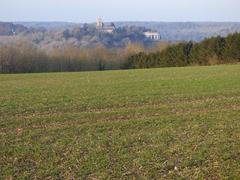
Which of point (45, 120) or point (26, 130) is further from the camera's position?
point (45, 120)

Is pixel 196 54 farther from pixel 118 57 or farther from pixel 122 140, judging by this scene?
pixel 122 140

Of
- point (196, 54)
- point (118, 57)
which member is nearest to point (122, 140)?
point (196, 54)

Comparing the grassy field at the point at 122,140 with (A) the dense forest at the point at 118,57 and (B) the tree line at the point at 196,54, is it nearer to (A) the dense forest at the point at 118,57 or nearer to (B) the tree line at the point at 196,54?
(B) the tree line at the point at 196,54

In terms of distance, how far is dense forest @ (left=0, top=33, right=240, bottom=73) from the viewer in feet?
234

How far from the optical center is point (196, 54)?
245 ft

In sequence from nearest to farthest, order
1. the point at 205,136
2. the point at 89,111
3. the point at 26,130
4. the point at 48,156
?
the point at 48,156, the point at 205,136, the point at 26,130, the point at 89,111

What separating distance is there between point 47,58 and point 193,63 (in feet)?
100

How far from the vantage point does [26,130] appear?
13.0 m

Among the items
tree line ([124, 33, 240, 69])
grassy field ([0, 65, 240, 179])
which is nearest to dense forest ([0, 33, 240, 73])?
tree line ([124, 33, 240, 69])

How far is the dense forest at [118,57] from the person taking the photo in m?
71.4

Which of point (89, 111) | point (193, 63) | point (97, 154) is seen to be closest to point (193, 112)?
point (89, 111)

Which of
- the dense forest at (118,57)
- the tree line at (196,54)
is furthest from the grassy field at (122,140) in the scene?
the dense forest at (118,57)

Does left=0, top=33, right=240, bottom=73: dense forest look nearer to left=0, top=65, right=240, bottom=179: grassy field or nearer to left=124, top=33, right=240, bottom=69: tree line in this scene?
left=124, top=33, right=240, bottom=69: tree line

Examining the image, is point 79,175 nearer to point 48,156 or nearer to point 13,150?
point 48,156
